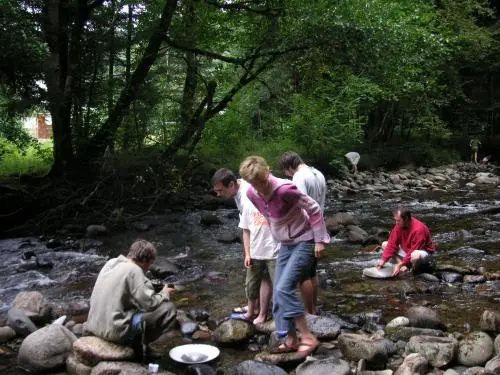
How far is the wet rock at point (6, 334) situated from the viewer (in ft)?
17.1

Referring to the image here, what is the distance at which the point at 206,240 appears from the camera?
11125 millimetres

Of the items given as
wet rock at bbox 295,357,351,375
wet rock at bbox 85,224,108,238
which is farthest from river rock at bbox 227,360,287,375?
wet rock at bbox 85,224,108,238

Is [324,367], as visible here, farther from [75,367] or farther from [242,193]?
[75,367]

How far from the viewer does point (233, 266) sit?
28.4ft

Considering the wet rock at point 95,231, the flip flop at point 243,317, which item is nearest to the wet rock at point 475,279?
the flip flop at point 243,317

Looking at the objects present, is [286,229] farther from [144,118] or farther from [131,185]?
A: [144,118]

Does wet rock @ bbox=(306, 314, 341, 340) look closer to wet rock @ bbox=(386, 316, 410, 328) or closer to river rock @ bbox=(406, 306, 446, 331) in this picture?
wet rock @ bbox=(386, 316, 410, 328)

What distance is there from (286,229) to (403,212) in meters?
3.38

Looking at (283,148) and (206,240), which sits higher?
(283,148)

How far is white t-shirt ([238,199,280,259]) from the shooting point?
5.07 metres

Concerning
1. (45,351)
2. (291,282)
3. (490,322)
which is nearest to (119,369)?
(45,351)

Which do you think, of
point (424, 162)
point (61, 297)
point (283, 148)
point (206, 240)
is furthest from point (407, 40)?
point (61, 297)

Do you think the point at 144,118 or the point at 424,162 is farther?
the point at 424,162

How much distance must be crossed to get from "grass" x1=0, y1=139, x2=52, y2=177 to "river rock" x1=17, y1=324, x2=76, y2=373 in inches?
404
